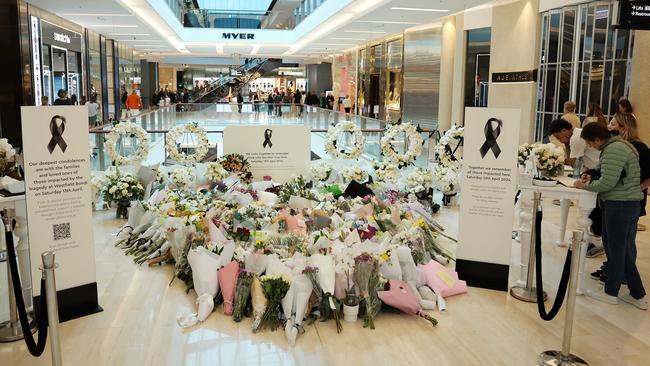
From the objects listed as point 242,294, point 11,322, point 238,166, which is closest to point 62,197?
point 11,322

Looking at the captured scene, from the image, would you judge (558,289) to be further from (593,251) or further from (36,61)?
(36,61)

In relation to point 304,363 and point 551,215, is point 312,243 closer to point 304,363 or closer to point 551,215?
point 304,363

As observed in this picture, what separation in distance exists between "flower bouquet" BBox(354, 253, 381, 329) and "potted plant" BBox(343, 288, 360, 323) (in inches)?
2.6

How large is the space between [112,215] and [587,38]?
372 inches

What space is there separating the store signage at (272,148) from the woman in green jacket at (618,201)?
15.1 ft

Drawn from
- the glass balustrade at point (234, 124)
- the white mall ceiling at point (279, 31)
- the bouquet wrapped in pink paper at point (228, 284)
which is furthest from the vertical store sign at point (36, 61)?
the bouquet wrapped in pink paper at point (228, 284)

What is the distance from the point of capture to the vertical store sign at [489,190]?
17.7 feet

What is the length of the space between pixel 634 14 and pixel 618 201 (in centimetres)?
350

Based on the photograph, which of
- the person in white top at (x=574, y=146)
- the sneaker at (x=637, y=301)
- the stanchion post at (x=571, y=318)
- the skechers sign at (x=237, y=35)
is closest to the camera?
the stanchion post at (x=571, y=318)

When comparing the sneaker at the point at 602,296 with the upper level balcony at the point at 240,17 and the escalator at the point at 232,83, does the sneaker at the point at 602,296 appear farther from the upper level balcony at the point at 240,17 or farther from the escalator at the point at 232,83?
the escalator at the point at 232,83

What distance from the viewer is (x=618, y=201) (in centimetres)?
501

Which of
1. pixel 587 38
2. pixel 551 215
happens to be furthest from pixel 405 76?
pixel 551 215

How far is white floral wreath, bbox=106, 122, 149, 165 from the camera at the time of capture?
9383 mm

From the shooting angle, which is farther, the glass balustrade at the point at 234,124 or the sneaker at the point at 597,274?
the glass balustrade at the point at 234,124
